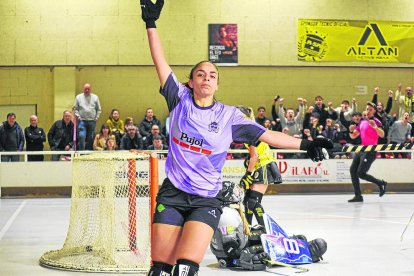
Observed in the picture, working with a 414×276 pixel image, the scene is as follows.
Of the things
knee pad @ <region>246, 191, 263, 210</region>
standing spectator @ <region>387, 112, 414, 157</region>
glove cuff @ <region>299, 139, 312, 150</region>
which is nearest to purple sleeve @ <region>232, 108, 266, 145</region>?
glove cuff @ <region>299, 139, 312, 150</region>

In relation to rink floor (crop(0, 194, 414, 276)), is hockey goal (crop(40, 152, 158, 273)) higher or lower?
higher

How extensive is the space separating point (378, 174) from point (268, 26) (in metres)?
6.62

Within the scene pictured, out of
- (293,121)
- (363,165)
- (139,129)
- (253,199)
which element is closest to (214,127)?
(253,199)

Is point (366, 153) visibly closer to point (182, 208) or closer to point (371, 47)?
point (371, 47)

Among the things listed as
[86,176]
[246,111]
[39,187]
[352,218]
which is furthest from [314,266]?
[39,187]

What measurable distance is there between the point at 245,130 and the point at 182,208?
31.0 inches

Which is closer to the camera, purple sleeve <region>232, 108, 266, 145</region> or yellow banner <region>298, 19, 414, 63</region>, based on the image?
purple sleeve <region>232, 108, 266, 145</region>

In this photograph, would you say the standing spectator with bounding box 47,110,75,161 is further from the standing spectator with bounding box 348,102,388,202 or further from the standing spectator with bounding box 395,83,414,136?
the standing spectator with bounding box 395,83,414,136

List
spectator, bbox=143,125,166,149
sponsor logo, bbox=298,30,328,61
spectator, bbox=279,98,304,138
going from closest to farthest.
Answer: spectator, bbox=143,125,166,149, spectator, bbox=279,98,304,138, sponsor logo, bbox=298,30,328,61

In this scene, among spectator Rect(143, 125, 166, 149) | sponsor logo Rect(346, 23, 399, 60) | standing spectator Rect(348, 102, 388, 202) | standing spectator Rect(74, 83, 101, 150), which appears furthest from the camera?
sponsor logo Rect(346, 23, 399, 60)

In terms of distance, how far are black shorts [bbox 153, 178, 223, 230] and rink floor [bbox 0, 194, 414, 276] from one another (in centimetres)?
370

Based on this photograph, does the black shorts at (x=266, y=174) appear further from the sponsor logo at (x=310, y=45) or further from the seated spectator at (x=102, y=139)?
the sponsor logo at (x=310, y=45)

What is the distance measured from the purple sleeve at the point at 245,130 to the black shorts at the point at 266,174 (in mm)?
5615

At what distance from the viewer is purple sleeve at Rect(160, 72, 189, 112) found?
6066 mm
